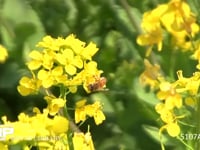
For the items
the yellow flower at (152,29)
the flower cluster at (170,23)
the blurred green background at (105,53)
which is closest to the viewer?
the flower cluster at (170,23)

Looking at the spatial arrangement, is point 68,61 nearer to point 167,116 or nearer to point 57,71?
point 57,71

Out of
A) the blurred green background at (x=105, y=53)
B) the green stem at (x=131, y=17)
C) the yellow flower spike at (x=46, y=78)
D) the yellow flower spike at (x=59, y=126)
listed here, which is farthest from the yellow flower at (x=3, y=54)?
the yellow flower spike at (x=59, y=126)

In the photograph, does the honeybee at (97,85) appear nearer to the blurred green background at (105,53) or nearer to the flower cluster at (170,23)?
the flower cluster at (170,23)

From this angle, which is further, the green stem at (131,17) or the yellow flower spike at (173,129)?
the green stem at (131,17)

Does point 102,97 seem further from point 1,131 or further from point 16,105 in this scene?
point 1,131

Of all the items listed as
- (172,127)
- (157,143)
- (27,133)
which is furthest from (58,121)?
(157,143)

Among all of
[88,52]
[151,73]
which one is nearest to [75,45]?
[88,52]

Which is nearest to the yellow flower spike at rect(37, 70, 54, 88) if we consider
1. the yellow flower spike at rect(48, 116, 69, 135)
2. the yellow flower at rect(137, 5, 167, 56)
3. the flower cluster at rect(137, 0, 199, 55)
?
the yellow flower spike at rect(48, 116, 69, 135)

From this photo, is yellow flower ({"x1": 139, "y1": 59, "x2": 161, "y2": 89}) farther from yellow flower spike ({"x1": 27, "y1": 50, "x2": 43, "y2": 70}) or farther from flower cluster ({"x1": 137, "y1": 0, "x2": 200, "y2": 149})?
yellow flower spike ({"x1": 27, "y1": 50, "x2": 43, "y2": 70})

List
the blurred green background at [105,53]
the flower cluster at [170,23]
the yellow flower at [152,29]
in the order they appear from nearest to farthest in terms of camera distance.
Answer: the flower cluster at [170,23]
the yellow flower at [152,29]
the blurred green background at [105,53]
